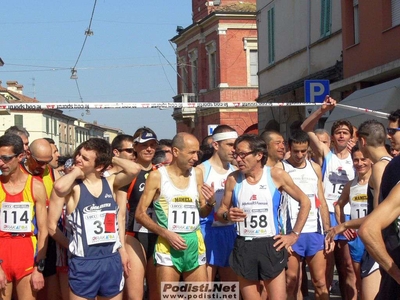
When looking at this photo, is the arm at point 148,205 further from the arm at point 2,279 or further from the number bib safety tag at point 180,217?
the arm at point 2,279

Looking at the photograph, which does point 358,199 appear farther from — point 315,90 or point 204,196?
point 315,90

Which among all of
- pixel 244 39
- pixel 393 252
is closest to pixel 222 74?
pixel 244 39

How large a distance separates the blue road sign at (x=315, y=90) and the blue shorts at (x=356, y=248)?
22.2 ft

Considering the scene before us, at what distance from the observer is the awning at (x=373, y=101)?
1862 cm

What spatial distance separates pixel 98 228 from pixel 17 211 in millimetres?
868

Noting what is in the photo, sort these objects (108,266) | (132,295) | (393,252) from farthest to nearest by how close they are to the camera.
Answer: (132,295) < (108,266) < (393,252)

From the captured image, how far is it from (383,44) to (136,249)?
1405cm

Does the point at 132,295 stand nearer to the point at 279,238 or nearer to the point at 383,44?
the point at 279,238

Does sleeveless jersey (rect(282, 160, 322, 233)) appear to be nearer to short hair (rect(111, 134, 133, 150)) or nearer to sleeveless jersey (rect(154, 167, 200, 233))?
sleeveless jersey (rect(154, 167, 200, 233))

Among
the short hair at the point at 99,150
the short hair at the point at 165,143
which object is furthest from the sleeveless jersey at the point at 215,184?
the short hair at the point at 165,143

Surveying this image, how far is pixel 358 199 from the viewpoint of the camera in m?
8.85

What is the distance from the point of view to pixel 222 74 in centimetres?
5088

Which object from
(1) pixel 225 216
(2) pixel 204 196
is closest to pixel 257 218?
(1) pixel 225 216

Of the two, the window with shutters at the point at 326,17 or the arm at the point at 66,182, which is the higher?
the window with shutters at the point at 326,17
